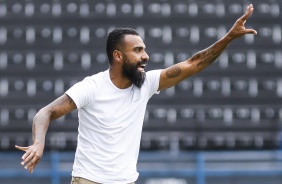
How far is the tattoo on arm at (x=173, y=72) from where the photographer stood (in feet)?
17.0

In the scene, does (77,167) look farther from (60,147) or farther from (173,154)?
(60,147)

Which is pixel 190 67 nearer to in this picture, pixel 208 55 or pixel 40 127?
pixel 208 55

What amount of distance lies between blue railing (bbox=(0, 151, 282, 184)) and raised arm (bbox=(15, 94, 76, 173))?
5670 millimetres

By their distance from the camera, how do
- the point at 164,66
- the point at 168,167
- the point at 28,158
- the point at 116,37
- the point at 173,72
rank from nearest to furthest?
the point at 28,158
the point at 116,37
the point at 173,72
the point at 168,167
the point at 164,66

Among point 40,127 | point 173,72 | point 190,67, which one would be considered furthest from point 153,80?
point 40,127

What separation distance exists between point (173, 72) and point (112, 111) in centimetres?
48

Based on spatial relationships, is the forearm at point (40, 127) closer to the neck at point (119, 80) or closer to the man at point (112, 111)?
the man at point (112, 111)

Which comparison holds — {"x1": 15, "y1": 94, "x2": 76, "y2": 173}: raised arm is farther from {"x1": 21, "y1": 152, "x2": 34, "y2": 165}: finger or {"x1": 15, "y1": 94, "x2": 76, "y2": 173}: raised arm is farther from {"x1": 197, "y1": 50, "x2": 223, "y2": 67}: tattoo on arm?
{"x1": 197, "y1": 50, "x2": 223, "y2": 67}: tattoo on arm

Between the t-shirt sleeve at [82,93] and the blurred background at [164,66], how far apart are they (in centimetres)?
692

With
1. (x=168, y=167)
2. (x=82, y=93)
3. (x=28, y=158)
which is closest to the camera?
(x=28, y=158)

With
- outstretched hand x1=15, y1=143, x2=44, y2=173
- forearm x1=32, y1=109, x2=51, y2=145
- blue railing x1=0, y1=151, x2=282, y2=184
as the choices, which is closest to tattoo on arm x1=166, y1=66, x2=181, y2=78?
forearm x1=32, y1=109, x2=51, y2=145

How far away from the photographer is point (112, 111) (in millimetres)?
4938

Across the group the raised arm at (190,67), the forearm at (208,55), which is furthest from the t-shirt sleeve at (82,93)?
the forearm at (208,55)

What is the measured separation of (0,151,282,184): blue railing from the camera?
10.5 meters
